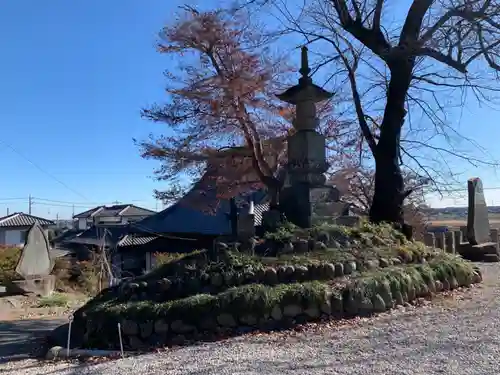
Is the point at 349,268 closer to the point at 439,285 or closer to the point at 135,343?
the point at 439,285

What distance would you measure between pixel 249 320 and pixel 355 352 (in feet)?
5.95

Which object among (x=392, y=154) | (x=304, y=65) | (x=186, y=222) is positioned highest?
(x=304, y=65)

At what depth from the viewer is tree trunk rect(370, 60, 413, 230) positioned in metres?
11.0

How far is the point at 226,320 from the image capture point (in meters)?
6.50

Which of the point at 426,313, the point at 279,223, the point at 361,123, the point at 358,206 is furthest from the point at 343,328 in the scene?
the point at 358,206

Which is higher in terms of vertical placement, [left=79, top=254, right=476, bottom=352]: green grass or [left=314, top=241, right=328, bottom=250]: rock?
[left=314, top=241, right=328, bottom=250]: rock

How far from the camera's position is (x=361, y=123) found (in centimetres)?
1293

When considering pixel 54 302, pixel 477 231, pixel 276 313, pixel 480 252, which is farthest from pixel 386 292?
pixel 54 302

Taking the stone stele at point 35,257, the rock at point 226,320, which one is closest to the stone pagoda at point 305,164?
the rock at point 226,320

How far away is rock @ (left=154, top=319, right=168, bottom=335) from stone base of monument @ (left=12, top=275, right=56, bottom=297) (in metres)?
8.53

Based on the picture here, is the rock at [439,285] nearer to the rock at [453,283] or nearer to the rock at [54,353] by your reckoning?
the rock at [453,283]

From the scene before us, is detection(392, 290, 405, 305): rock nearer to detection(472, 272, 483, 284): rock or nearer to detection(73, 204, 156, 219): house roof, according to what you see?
detection(472, 272, 483, 284): rock

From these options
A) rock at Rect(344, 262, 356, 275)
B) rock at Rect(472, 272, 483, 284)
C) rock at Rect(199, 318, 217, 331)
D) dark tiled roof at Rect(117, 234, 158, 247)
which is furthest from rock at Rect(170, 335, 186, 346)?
dark tiled roof at Rect(117, 234, 158, 247)

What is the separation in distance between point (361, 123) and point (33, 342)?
912 cm
